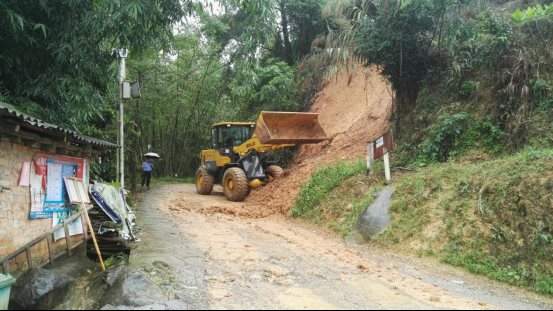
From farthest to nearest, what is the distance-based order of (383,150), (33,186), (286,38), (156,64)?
1. (286,38)
2. (156,64)
3. (383,150)
4. (33,186)

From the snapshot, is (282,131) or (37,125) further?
(282,131)

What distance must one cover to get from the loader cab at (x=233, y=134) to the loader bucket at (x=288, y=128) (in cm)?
182

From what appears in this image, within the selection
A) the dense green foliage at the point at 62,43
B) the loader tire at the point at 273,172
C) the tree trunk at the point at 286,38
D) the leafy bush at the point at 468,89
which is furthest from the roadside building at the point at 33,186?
the tree trunk at the point at 286,38

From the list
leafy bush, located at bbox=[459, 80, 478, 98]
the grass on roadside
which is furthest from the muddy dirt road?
leafy bush, located at bbox=[459, 80, 478, 98]

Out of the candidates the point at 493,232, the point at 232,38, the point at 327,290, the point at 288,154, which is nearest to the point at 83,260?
the point at 327,290

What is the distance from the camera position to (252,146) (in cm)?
1297

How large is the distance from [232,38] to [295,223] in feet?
47.3

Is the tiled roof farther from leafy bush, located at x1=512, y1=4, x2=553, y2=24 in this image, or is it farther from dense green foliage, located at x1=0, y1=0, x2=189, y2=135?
leafy bush, located at x1=512, y1=4, x2=553, y2=24

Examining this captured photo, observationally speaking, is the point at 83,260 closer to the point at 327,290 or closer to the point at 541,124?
the point at 327,290

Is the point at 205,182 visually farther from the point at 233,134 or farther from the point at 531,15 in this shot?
the point at 531,15

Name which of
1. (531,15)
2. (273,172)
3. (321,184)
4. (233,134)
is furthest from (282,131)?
(531,15)

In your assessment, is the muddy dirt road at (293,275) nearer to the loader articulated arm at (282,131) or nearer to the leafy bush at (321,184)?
the leafy bush at (321,184)

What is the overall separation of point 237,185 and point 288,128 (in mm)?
2289

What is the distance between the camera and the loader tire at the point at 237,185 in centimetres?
1239
